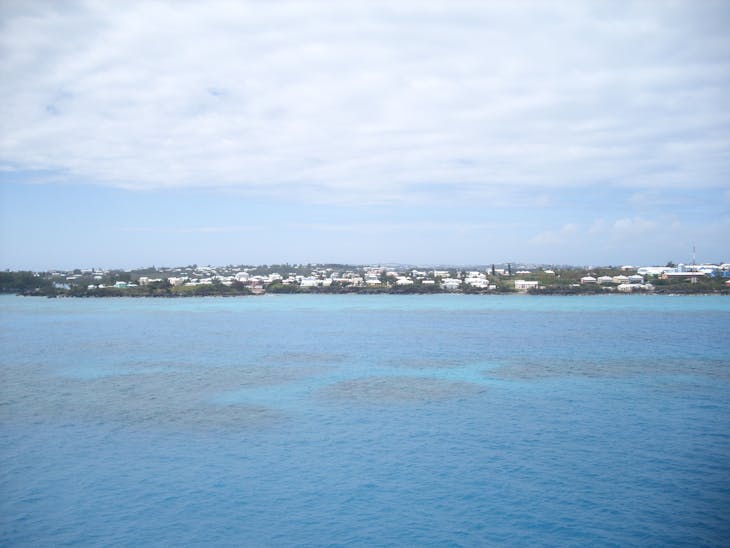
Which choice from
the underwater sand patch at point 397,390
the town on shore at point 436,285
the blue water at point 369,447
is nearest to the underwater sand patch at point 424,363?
the blue water at point 369,447

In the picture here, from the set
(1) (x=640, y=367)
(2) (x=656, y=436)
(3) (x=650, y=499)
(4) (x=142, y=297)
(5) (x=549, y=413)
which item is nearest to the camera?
(3) (x=650, y=499)

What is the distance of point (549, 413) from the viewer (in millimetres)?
18047

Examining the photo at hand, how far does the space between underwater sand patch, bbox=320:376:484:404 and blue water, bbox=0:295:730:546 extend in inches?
5.8

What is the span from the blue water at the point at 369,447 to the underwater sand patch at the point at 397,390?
146 millimetres

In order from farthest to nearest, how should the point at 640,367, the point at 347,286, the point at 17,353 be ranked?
the point at 347,286 → the point at 17,353 → the point at 640,367

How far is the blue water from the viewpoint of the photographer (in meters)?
10.9

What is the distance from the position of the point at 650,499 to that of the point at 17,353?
107 feet

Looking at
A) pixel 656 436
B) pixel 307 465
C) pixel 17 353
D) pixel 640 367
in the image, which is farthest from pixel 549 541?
pixel 17 353

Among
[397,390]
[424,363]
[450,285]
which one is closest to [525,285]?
[450,285]

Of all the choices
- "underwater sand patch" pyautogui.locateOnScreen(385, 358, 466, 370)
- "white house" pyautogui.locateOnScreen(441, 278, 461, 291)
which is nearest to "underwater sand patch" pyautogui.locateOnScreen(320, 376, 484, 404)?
"underwater sand patch" pyautogui.locateOnScreen(385, 358, 466, 370)

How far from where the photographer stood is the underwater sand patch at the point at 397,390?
20.1m

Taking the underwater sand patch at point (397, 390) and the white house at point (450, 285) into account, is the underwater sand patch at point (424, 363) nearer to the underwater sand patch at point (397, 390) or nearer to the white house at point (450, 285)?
the underwater sand patch at point (397, 390)

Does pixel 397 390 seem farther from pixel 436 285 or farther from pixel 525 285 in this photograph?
pixel 436 285

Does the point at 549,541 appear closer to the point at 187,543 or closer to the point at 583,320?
the point at 187,543
